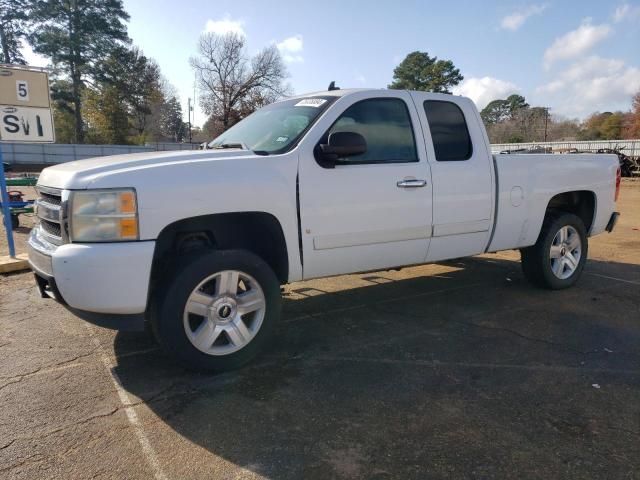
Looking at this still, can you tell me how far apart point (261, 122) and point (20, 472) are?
3162 mm

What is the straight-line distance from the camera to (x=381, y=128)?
4176 mm

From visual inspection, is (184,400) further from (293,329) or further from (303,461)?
(293,329)

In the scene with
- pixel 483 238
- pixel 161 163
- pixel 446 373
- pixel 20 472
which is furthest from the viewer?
pixel 483 238

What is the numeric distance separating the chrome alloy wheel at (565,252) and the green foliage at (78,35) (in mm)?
45295

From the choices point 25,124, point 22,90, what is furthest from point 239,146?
point 22,90

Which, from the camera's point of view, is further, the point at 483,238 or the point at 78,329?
the point at 483,238

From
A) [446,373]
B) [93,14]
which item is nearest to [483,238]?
[446,373]

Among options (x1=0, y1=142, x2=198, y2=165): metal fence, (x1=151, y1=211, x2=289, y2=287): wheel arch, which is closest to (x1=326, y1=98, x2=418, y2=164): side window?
(x1=151, y1=211, x2=289, y2=287): wheel arch

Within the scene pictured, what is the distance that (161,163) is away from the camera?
323 cm

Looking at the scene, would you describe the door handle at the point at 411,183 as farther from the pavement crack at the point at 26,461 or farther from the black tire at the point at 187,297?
the pavement crack at the point at 26,461

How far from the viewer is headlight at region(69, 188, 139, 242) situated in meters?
2.97

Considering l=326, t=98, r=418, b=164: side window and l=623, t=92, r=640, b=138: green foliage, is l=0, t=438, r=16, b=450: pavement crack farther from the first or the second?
l=623, t=92, r=640, b=138: green foliage

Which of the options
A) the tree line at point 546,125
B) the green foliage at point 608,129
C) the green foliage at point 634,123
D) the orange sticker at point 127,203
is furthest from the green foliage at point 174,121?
the orange sticker at point 127,203

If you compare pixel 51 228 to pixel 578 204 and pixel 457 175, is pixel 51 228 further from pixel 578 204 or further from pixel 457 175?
pixel 578 204
